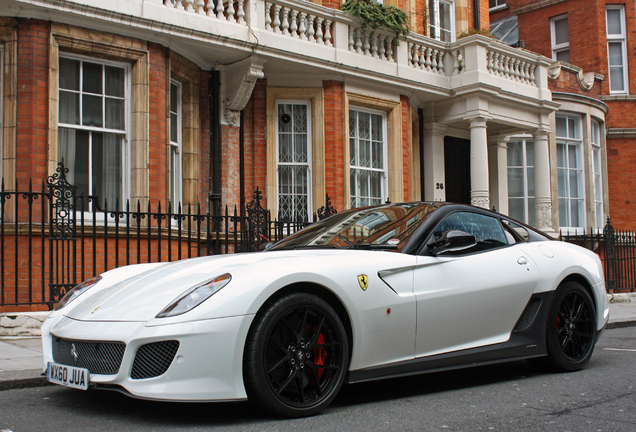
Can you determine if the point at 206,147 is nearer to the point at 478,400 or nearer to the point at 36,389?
the point at 36,389

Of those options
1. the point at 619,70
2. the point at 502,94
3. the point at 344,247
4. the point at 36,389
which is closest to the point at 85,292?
the point at 36,389

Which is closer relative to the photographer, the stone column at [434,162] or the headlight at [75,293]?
the headlight at [75,293]

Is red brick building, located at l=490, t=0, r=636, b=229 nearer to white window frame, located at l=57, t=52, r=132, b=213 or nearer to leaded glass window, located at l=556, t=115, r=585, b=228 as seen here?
leaded glass window, located at l=556, t=115, r=585, b=228

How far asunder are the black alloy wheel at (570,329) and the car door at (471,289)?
0.37 metres

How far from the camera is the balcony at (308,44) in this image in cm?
938

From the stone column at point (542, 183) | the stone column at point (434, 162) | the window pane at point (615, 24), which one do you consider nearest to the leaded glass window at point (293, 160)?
the stone column at point (434, 162)

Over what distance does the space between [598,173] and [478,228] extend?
1609 centimetres

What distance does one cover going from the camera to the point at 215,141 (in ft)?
38.3

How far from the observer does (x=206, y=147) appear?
11664 mm

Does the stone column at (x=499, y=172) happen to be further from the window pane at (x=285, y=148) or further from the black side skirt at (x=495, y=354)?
the black side skirt at (x=495, y=354)

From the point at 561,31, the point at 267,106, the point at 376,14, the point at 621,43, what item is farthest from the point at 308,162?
the point at 621,43

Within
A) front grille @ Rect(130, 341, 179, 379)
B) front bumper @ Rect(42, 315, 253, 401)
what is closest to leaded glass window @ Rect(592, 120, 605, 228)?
front bumper @ Rect(42, 315, 253, 401)

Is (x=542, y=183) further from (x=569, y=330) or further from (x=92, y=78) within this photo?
(x=569, y=330)

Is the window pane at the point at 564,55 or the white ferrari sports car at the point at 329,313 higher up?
the window pane at the point at 564,55
